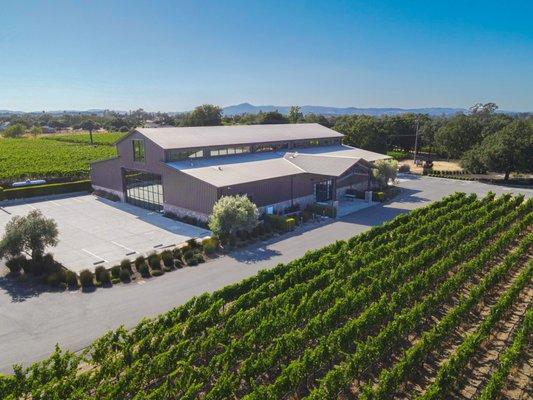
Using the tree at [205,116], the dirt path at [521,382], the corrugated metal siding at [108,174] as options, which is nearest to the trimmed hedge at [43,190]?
the corrugated metal siding at [108,174]

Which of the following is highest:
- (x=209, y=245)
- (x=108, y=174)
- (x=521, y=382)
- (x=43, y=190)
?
(x=108, y=174)

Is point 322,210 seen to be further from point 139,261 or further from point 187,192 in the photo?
point 139,261

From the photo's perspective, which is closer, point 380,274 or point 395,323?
point 395,323

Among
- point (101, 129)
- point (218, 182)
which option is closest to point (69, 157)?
point (218, 182)

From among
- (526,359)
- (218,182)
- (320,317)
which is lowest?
(526,359)

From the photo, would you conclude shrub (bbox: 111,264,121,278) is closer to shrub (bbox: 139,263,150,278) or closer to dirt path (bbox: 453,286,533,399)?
shrub (bbox: 139,263,150,278)

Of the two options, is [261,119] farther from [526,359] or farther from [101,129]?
[101,129]

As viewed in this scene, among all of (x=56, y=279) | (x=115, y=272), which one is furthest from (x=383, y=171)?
(x=56, y=279)
